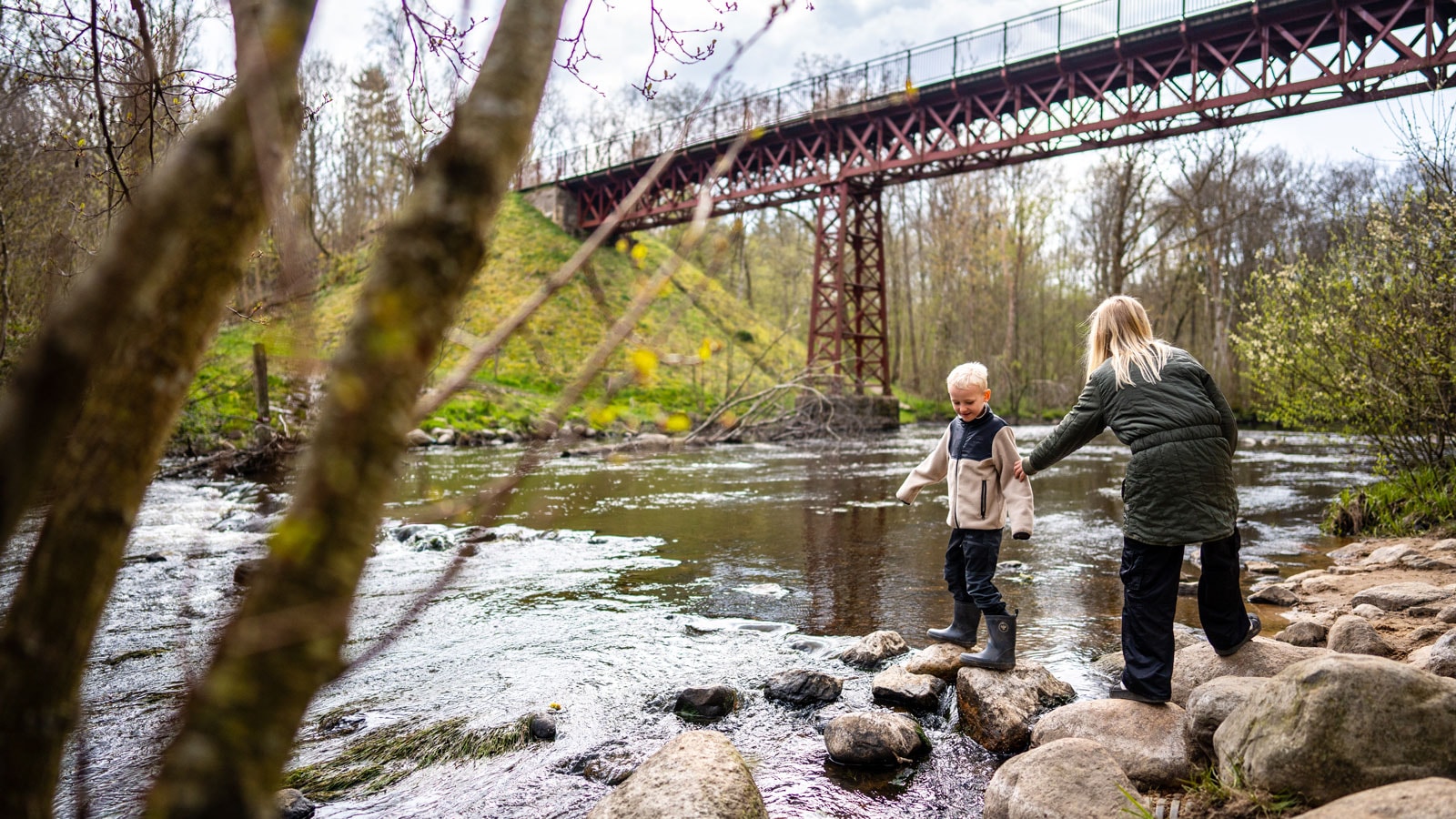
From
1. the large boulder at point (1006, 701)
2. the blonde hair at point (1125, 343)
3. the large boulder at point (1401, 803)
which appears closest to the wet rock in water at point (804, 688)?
the large boulder at point (1006, 701)

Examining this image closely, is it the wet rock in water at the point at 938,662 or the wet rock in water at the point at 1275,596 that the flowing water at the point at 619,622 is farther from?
the wet rock in water at the point at 1275,596

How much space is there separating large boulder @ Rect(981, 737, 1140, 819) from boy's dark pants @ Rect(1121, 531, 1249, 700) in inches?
28.2

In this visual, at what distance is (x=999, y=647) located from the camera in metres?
4.26

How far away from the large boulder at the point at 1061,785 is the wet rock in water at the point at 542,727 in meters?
1.92

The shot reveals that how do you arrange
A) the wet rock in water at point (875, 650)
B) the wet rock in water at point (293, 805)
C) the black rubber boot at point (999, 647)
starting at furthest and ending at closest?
the wet rock in water at point (875, 650) → the black rubber boot at point (999, 647) → the wet rock in water at point (293, 805)

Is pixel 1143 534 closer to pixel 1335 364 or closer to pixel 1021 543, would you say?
pixel 1021 543

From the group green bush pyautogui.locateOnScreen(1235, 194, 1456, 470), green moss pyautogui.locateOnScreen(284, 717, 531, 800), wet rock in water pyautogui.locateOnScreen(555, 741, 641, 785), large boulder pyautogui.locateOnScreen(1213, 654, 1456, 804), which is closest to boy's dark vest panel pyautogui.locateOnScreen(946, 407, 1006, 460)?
large boulder pyautogui.locateOnScreen(1213, 654, 1456, 804)

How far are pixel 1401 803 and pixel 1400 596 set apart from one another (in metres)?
3.97

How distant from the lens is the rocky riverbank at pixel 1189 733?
251 cm

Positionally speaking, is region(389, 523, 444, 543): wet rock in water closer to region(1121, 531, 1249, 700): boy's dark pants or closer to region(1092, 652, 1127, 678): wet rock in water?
region(1092, 652, 1127, 678): wet rock in water

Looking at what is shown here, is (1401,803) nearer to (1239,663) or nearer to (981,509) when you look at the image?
(1239,663)

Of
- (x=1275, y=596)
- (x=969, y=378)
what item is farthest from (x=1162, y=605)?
(x=1275, y=596)

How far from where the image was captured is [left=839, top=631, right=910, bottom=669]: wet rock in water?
4734 millimetres

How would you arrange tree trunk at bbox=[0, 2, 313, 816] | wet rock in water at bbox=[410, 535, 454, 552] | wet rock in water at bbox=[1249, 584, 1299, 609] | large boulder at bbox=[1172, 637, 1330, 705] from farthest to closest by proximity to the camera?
wet rock in water at bbox=[410, 535, 454, 552]
wet rock in water at bbox=[1249, 584, 1299, 609]
large boulder at bbox=[1172, 637, 1330, 705]
tree trunk at bbox=[0, 2, 313, 816]
